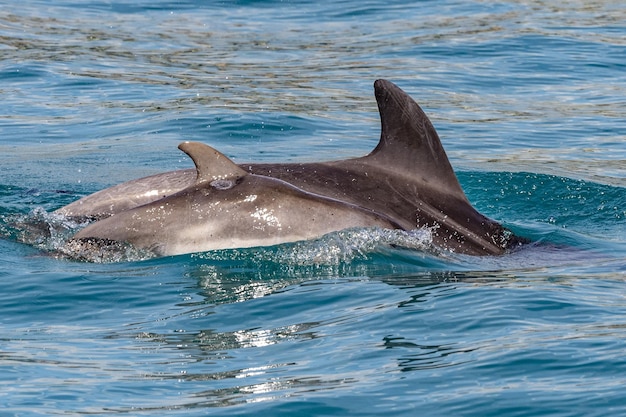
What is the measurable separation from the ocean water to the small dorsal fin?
0.58m

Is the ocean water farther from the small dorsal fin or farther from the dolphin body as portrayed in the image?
the small dorsal fin

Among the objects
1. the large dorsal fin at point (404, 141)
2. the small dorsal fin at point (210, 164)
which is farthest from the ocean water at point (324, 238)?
the large dorsal fin at point (404, 141)

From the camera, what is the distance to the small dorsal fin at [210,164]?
336 inches

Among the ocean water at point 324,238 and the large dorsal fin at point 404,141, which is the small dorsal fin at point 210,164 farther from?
the large dorsal fin at point 404,141

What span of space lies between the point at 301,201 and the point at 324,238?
12.6 inches

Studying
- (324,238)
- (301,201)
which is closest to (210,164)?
(301,201)

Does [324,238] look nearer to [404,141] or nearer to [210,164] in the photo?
[210,164]

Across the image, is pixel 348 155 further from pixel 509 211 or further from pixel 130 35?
pixel 130 35

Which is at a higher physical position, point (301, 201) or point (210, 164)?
point (210, 164)

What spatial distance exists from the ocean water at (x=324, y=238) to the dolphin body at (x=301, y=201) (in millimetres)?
184

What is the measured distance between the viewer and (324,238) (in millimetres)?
8742

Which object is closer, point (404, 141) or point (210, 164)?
point (210, 164)

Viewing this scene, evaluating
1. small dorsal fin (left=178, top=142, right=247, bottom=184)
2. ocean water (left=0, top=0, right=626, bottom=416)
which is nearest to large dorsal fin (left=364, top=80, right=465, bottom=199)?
ocean water (left=0, top=0, right=626, bottom=416)

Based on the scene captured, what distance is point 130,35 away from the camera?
2216 centimetres
